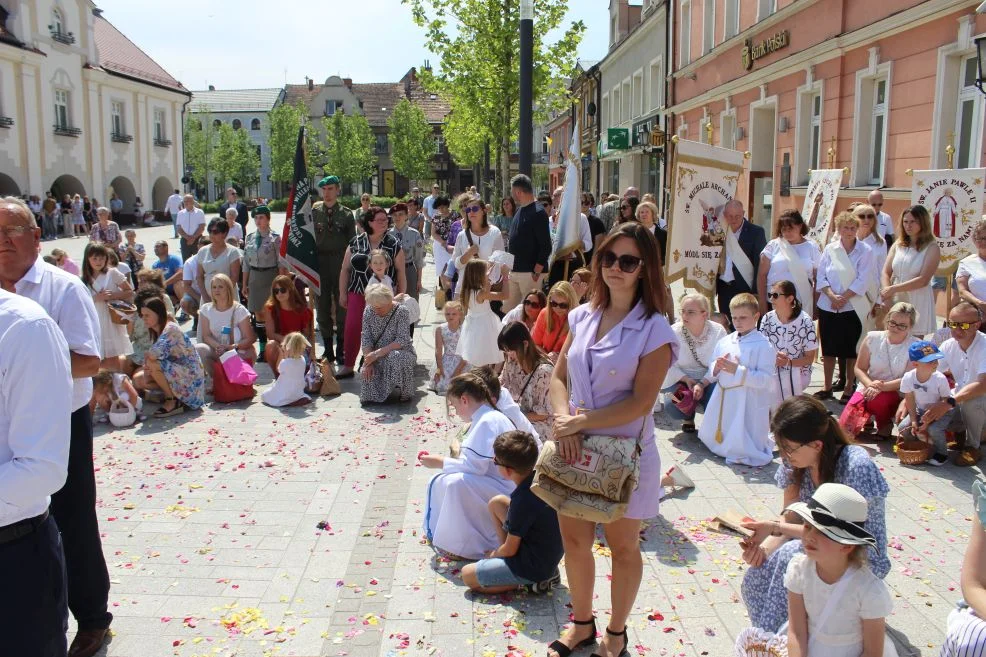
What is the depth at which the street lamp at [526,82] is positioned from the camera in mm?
10062

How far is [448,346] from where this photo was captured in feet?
29.0

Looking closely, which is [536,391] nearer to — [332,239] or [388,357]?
[388,357]

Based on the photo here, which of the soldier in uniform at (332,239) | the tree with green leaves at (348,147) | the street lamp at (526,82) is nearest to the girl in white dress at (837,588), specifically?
the soldier in uniform at (332,239)

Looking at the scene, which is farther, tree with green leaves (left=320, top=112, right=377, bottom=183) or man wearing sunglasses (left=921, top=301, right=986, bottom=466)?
tree with green leaves (left=320, top=112, right=377, bottom=183)

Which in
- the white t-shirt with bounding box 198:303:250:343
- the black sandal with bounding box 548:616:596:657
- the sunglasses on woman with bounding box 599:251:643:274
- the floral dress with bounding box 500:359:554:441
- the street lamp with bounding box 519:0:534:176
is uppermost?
the street lamp with bounding box 519:0:534:176

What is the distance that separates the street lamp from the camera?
1006cm

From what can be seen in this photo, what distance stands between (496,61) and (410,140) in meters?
51.1

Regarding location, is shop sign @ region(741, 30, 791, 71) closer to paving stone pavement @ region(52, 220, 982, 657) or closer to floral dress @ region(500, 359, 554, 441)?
paving stone pavement @ region(52, 220, 982, 657)

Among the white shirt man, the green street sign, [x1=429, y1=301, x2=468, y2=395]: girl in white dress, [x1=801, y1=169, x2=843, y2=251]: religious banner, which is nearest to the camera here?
the white shirt man

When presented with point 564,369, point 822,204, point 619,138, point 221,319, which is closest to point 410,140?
point 619,138

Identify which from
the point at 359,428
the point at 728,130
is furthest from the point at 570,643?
the point at 728,130

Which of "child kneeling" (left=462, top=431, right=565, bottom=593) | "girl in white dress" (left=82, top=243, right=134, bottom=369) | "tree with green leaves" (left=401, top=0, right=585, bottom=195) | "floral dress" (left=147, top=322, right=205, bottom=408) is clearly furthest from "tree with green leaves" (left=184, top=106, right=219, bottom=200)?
"child kneeling" (left=462, top=431, right=565, bottom=593)

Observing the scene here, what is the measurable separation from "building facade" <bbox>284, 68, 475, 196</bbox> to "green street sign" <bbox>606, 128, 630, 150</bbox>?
43.7 meters

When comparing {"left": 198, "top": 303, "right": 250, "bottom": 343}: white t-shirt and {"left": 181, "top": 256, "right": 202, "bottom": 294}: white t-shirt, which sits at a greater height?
→ {"left": 181, "top": 256, "right": 202, "bottom": 294}: white t-shirt
